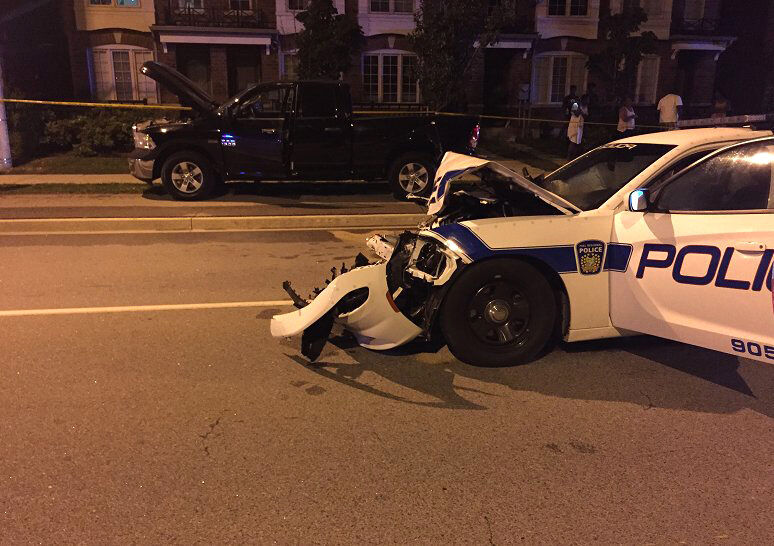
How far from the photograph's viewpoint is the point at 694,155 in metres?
4.52

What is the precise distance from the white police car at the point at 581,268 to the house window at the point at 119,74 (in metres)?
20.7

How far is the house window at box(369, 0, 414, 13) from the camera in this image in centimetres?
2280

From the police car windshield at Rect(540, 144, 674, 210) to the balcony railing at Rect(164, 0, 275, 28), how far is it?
752 inches

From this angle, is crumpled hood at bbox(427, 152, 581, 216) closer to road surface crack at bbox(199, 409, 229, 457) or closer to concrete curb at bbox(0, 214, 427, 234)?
road surface crack at bbox(199, 409, 229, 457)

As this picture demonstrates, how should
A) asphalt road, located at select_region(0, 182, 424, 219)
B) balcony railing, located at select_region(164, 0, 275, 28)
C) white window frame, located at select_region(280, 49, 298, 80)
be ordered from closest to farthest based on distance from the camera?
asphalt road, located at select_region(0, 182, 424, 219), balcony railing, located at select_region(164, 0, 275, 28), white window frame, located at select_region(280, 49, 298, 80)

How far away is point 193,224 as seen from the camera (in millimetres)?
9273

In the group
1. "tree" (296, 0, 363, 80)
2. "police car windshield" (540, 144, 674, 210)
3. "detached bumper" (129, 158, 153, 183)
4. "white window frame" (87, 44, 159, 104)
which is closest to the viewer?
"police car windshield" (540, 144, 674, 210)

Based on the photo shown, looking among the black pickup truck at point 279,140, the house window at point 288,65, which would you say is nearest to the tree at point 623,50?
the house window at point 288,65

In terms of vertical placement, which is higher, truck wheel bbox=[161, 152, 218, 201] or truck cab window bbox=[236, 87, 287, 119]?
truck cab window bbox=[236, 87, 287, 119]

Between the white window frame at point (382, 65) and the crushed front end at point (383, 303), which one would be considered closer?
the crushed front end at point (383, 303)

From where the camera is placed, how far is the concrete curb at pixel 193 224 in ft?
29.7

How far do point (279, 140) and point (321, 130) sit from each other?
767 millimetres

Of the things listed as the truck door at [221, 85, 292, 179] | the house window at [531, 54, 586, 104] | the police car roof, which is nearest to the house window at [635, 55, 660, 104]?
the house window at [531, 54, 586, 104]

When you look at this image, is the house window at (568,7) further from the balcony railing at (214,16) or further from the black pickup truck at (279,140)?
the black pickup truck at (279,140)
